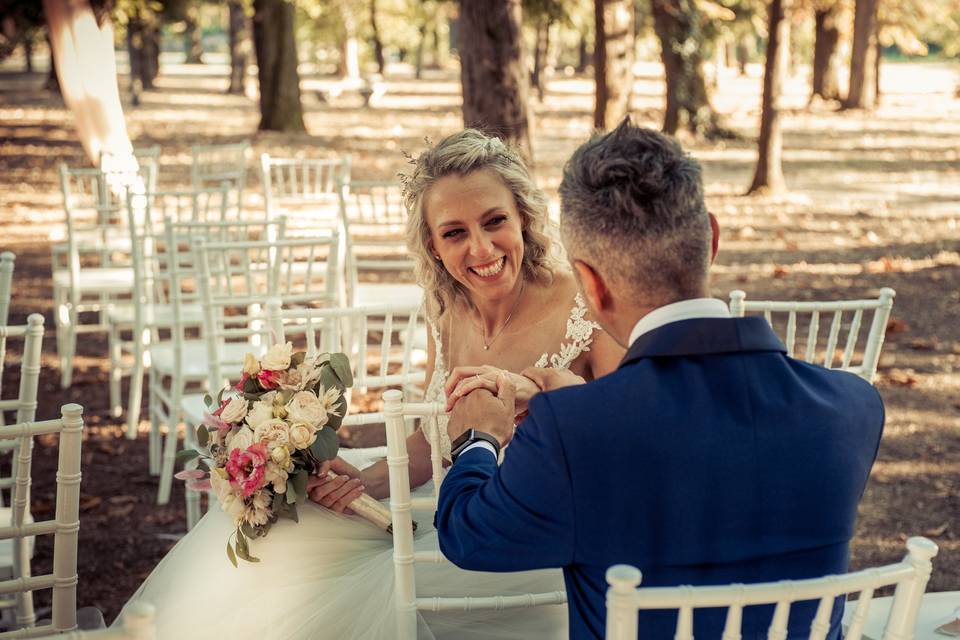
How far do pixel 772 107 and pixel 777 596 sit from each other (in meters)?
11.8

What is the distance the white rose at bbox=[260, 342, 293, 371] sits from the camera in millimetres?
2682

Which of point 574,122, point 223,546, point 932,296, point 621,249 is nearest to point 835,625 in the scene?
point 621,249

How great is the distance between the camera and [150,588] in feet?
9.29

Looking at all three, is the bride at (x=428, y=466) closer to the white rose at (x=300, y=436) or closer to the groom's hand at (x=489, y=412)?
the groom's hand at (x=489, y=412)

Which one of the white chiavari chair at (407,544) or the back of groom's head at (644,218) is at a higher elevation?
the back of groom's head at (644,218)

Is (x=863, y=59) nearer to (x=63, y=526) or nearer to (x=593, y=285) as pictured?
(x=593, y=285)

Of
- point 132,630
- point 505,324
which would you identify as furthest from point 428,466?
point 132,630

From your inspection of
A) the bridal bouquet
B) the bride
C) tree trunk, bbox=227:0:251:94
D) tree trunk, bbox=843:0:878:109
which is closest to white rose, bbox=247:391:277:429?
the bridal bouquet

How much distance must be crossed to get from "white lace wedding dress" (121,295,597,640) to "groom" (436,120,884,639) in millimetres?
825

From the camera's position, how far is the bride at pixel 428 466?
8.84 feet

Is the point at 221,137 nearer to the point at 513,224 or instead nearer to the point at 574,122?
the point at 574,122

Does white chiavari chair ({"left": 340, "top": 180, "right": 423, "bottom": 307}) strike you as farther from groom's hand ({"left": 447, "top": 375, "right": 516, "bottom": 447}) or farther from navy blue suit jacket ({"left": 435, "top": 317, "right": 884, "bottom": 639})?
navy blue suit jacket ({"left": 435, "top": 317, "right": 884, "bottom": 639})

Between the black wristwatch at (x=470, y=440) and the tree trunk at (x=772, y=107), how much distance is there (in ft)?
34.9

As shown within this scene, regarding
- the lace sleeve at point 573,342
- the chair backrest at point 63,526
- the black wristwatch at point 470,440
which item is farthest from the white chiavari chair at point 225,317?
the black wristwatch at point 470,440
